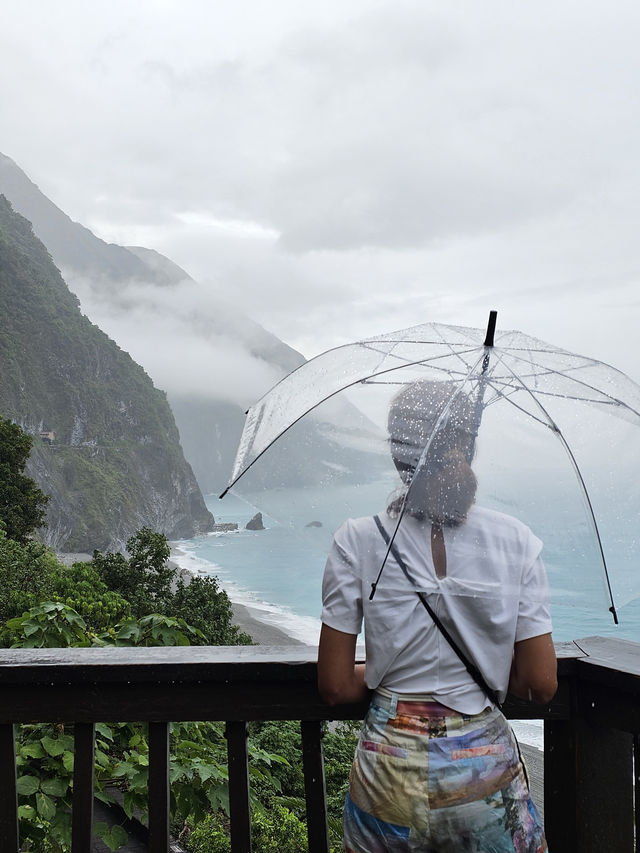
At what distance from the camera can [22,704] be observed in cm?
133

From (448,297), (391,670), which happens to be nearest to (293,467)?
(391,670)

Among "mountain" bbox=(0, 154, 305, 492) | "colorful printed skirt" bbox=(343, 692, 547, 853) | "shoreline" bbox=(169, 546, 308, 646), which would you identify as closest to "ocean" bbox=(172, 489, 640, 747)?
"colorful printed skirt" bbox=(343, 692, 547, 853)

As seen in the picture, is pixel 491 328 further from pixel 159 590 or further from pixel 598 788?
pixel 159 590

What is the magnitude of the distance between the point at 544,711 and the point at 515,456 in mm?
525

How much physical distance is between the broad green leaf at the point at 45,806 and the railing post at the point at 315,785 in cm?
47

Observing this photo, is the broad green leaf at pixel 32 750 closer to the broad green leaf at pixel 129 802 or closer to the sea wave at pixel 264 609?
the broad green leaf at pixel 129 802

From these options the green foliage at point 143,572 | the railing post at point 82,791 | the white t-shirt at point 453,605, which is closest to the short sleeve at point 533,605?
the white t-shirt at point 453,605

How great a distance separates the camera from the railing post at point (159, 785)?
4.40ft

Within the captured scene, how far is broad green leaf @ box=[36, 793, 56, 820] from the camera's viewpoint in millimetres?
1396

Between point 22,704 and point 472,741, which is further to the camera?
point 22,704

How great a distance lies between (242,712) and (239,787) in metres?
0.14

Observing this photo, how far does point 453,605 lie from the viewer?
1034 millimetres

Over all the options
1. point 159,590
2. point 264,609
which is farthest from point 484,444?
point 264,609

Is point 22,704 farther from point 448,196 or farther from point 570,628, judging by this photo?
point 448,196
